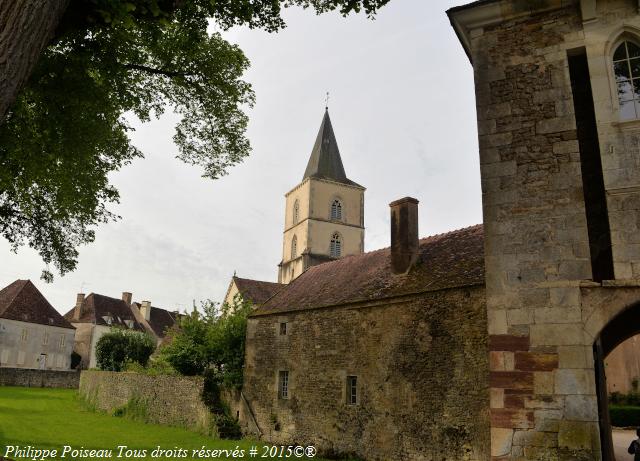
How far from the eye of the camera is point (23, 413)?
2053 centimetres

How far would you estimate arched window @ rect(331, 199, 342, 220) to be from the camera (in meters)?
48.5

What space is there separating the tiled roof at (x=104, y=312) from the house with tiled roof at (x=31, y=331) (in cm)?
488

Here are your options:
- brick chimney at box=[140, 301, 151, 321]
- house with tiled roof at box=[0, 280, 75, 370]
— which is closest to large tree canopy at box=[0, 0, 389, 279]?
house with tiled roof at box=[0, 280, 75, 370]

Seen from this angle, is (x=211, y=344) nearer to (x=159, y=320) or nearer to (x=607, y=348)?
(x=607, y=348)

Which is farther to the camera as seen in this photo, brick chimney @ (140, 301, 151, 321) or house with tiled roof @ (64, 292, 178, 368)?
brick chimney @ (140, 301, 151, 321)

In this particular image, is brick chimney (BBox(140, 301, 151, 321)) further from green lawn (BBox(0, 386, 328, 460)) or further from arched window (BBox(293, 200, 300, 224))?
green lawn (BBox(0, 386, 328, 460))

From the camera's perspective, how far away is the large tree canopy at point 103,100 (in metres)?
8.53

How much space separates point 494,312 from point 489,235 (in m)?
1.02

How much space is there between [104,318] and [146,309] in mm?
5311

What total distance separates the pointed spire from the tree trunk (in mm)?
43899

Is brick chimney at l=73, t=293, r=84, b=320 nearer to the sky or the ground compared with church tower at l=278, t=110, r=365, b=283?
nearer to the ground

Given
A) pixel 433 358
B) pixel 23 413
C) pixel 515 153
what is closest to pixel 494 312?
pixel 515 153

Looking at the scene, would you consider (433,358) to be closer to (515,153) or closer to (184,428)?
(515,153)

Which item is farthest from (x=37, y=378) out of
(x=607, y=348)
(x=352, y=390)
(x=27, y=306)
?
(x=607, y=348)
